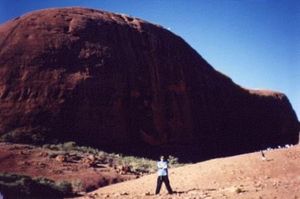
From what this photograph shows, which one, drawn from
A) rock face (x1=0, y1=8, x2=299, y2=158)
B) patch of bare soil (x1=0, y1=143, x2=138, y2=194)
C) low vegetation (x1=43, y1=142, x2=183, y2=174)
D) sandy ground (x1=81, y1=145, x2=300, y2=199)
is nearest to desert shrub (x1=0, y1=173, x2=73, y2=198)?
sandy ground (x1=81, y1=145, x2=300, y2=199)

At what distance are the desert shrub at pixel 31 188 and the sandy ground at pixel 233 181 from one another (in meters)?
1.05

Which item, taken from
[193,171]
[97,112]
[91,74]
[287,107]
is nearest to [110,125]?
[97,112]

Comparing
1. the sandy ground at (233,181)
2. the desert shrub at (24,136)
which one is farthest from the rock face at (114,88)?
the sandy ground at (233,181)

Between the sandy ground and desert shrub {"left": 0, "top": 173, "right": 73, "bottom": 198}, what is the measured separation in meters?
1.05

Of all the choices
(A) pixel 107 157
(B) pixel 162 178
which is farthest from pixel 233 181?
(A) pixel 107 157

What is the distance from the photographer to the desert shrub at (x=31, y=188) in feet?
52.5

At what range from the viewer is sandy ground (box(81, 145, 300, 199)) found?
1336cm

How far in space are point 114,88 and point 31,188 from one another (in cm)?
1641

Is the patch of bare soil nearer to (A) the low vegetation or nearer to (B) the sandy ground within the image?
(A) the low vegetation

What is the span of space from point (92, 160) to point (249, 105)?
24429 mm

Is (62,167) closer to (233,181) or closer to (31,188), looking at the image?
(31,188)

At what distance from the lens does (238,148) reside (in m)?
40.5

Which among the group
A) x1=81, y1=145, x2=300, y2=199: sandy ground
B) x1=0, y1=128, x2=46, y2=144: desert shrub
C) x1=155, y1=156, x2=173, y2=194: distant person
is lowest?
x1=81, y1=145, x2=300, y2=199: sandy ground

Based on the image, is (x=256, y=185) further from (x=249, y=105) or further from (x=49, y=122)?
(x=249, y=105)
